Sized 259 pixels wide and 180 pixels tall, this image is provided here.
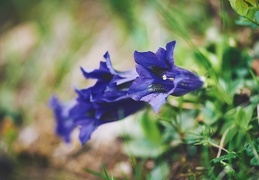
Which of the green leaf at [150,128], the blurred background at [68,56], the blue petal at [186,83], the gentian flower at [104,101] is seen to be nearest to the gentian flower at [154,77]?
the blue petal at [186,83]

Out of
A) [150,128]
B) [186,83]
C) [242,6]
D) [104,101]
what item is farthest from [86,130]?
[242,6]

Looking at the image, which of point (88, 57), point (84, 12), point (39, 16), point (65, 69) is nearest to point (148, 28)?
point (88, 57)

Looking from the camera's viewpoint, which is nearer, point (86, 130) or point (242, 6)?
point (242, 6)

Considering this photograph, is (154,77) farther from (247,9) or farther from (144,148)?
(144,148)

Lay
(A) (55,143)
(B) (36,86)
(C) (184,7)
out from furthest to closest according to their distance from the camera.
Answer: (B) (36,86), (C) (184,7), (A) (55,143)

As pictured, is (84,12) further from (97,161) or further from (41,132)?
(97,161)

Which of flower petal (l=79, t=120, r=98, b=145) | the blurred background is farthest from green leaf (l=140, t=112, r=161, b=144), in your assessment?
flower petal (l=79, t=120, r=98, b=145)
